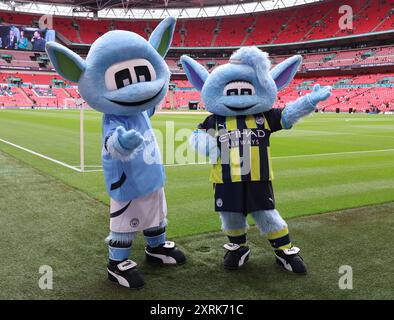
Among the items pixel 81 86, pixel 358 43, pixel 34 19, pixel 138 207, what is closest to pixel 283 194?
pixel 138 207

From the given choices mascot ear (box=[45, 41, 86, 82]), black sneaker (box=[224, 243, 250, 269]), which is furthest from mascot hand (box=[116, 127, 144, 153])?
black sneaker (box=[224, 243, 250, 269])

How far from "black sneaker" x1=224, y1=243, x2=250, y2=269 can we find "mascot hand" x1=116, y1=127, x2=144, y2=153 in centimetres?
130

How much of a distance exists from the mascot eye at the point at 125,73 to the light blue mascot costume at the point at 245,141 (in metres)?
0.62

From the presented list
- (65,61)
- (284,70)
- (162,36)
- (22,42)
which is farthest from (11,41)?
(284,70)

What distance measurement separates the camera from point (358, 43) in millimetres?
54250

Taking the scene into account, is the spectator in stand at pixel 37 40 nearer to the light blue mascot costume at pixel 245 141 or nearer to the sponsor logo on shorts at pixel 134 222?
the light blue mascot costume at pixel 245 141

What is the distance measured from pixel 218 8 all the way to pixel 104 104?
6542 centimetres

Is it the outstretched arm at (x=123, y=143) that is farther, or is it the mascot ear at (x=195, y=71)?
the mascot ear at (x=195, y=71)

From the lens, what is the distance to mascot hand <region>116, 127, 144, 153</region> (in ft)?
9.34

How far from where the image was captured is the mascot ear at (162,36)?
360 cm

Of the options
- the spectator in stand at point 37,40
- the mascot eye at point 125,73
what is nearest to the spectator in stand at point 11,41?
the spectator in stand at point 37,40

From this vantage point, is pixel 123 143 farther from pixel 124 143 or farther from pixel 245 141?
pixel 245 141

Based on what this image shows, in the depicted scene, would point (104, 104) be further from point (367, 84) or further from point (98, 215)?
point (367, 84)

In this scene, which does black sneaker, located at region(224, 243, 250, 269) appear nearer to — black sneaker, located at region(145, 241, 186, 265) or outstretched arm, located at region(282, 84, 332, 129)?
black sneaker, located at region(145, 241, 186, 265)
